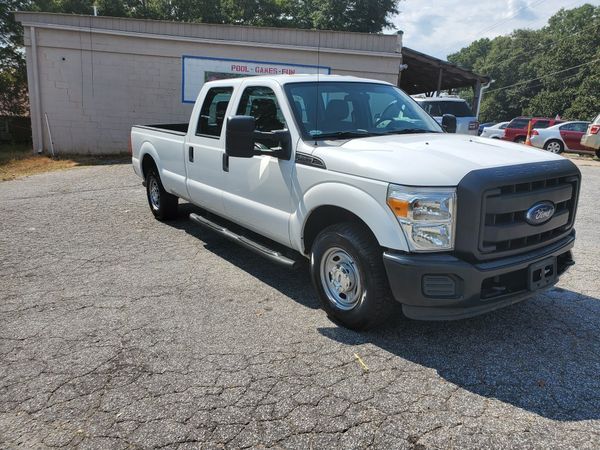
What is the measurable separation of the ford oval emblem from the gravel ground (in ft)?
3.04

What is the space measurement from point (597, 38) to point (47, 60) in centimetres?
6515

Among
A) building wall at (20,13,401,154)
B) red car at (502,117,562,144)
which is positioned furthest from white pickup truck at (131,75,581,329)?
red car at (502,117,562,144)

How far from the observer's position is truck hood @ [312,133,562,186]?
10.3ft

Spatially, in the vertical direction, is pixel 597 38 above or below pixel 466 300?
above

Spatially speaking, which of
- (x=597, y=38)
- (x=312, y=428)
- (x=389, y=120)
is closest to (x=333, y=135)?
(x=389, y=120)

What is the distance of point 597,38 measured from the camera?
194ft

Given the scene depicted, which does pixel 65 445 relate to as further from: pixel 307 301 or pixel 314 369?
pixel 307 301

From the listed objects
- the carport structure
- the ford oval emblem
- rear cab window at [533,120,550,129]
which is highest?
the carport structure

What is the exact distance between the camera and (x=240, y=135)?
12.7 ft

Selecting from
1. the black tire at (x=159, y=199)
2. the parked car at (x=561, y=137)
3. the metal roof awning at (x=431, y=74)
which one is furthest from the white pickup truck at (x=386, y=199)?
the parked car at (x=561, y=137)

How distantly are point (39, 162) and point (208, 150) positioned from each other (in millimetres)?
10698

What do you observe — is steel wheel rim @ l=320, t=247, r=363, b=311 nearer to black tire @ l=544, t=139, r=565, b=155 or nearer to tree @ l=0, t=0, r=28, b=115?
black tire @ l=544, t=139, r=565, b=155

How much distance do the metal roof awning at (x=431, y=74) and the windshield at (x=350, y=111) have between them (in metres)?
13.1

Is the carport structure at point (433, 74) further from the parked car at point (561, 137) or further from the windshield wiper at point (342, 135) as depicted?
the windshield wiper at point (342, 135)
